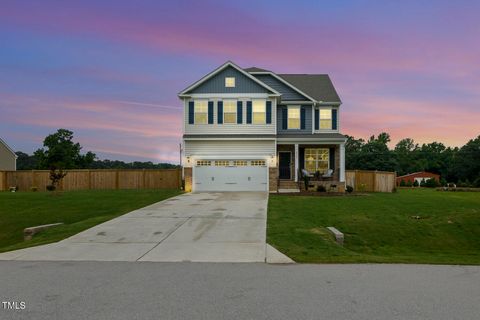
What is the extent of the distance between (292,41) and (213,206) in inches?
488

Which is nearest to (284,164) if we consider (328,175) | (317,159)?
(317,159)

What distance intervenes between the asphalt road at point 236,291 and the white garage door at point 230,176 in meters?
17.4

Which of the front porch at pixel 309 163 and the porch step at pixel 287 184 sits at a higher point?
the front porch at pixel 309 163

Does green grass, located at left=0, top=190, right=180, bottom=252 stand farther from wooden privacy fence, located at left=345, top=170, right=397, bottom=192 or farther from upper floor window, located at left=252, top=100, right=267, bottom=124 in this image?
wooden privacy fence, located at left=345, top=170, right=397, bottom=192

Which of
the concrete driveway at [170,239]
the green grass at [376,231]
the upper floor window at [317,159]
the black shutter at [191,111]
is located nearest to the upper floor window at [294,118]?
the upper floor window at [317,159]

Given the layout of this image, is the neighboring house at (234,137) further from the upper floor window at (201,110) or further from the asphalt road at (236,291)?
the asphalt road at (236,291)

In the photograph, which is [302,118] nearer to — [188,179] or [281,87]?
[281,87]

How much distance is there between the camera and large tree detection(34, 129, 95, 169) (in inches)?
2123

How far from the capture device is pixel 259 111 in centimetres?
2550

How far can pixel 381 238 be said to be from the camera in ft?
42.5

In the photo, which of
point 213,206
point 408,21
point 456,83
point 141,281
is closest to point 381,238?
point 213,206

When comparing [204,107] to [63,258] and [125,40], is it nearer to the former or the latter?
[125,40]

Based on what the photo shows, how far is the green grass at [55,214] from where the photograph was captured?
1138cm

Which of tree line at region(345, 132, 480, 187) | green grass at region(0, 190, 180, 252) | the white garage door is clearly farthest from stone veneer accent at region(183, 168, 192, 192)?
tree line at region(345, 132, 480, 187)
